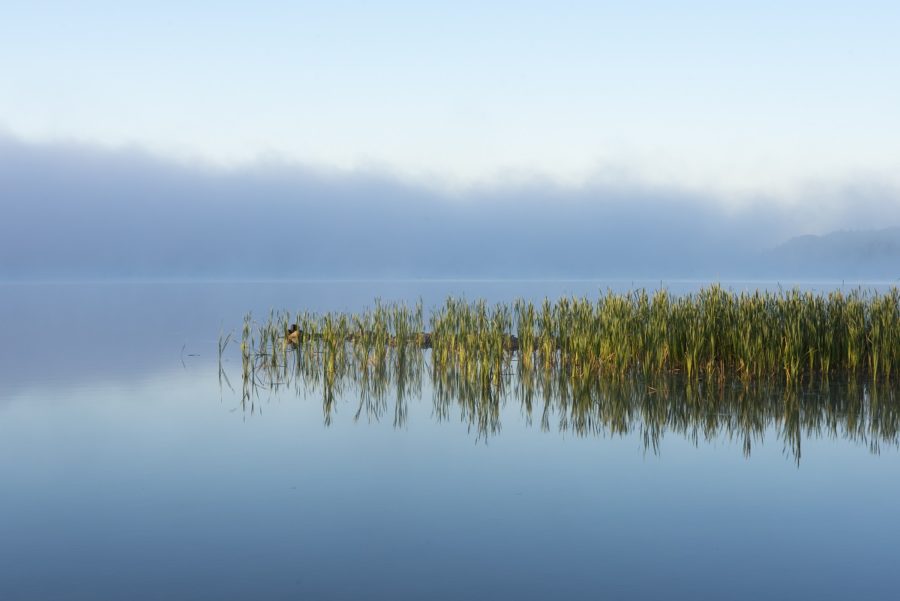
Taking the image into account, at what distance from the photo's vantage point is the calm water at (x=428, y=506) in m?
5.65

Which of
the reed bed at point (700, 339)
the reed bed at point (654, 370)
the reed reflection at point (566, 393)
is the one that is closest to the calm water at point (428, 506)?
the reed reflection at point (566, 393)

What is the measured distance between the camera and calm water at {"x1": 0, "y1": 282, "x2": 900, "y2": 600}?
5648 millimetres

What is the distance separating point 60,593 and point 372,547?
207 centimetres

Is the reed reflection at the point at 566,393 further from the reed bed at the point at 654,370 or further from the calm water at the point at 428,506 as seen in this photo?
the calm water at the point at 428,506

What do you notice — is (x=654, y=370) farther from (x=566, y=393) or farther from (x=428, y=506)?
(x=428, y=506)

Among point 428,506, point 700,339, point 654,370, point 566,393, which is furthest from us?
point 654,370

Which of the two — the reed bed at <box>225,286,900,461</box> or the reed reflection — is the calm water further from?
the reed bed at <box>225,286,900,461</box>

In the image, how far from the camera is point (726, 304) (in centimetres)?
1443

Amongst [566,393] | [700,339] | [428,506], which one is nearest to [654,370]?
[700,339]

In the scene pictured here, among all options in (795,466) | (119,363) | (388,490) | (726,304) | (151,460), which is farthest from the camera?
(119,363)

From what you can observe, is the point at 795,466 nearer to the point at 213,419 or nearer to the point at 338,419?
the point at 338,419

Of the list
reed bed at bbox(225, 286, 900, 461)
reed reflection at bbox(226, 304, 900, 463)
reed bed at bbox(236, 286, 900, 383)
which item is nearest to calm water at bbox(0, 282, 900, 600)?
reed reflection at bbox(226, 304, 900, 463)

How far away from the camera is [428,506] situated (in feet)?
24.0

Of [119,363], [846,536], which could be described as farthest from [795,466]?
[119,363]
